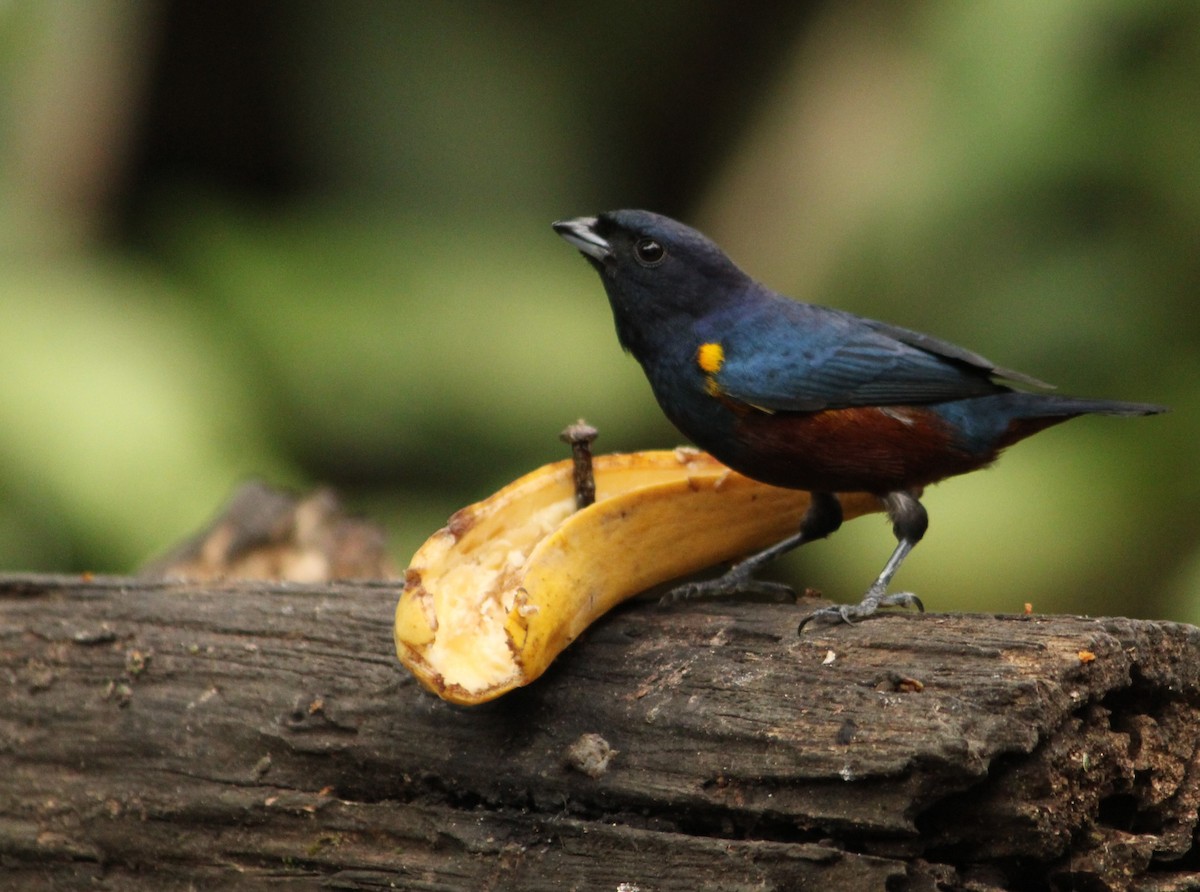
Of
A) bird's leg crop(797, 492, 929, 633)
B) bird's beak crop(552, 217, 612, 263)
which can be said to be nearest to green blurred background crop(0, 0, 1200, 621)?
bird's leg crop(797, 492, 929, 633)

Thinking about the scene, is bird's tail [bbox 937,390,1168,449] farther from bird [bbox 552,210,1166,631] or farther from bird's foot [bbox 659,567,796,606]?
bird's foot [bbox 659,567,796,606]

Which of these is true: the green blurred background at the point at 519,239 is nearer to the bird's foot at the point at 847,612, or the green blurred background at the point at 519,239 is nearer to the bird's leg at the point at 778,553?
the bird's leg at the point at 778,553

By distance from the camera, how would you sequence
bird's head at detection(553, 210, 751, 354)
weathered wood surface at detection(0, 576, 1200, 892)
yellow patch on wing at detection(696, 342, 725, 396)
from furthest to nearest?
bird's head at detection(553, 210, 751, 354) → yellow patch on wing at detection(696, 342, 725, 396) → weathered wood surface at detection(0, 576, 1200, 892)

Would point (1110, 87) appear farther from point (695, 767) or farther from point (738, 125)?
point (695, 767)

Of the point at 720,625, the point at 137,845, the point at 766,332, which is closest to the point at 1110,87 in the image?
the point at 766,332

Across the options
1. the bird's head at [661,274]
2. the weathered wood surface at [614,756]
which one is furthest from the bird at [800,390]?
the weathered wood surface at [614,756]

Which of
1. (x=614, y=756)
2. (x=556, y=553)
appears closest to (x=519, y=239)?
(x=556, y=553)

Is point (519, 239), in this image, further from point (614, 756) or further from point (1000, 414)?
point (614, 756)
